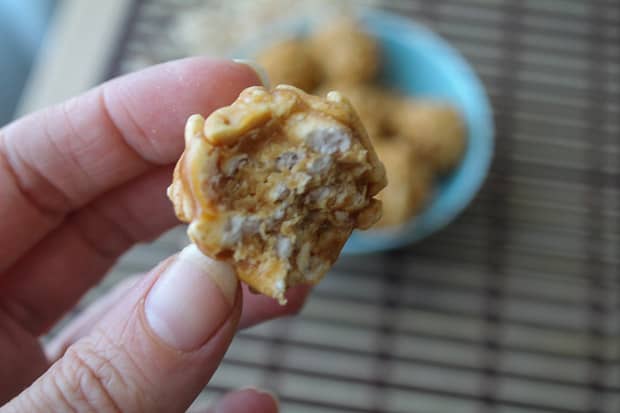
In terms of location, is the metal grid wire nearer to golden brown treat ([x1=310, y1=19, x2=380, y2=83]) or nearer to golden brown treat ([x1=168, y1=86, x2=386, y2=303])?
golden brown treat ([x1=310, y1=19, x2=380, y2=83])

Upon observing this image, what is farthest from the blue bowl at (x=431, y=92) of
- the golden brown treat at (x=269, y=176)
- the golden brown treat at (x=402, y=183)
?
the golden brown treat at (x=269, y=176)

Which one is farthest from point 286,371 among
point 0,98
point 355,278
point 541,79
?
point 0,98

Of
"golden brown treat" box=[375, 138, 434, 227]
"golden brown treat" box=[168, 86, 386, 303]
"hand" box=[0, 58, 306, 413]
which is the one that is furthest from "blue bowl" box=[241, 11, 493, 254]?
"golden brown treat" box=[168, 86, 386, 303]

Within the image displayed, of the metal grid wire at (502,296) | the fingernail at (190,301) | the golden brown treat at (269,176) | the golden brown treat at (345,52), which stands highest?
the golden brown treat at (269,176)

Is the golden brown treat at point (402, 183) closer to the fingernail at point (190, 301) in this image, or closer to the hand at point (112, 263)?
the hand at point (112, 263)

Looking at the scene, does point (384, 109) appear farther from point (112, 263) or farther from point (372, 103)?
point (112, 263)

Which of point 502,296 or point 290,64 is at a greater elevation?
point 290,64

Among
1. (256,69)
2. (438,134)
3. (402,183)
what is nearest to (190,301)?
(256,69)
